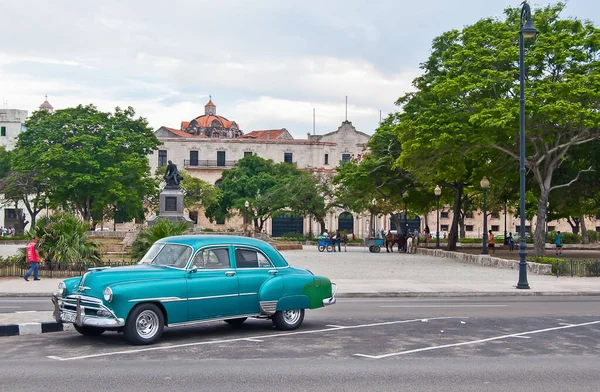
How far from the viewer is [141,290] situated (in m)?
11.7

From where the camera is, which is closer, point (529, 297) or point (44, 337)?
point (44, 337)

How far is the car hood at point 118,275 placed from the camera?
38.3ft

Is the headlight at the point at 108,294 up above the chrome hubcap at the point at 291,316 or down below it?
above

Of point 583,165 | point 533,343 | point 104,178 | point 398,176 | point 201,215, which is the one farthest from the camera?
point 201,215

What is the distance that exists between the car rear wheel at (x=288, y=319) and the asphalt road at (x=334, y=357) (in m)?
0.21

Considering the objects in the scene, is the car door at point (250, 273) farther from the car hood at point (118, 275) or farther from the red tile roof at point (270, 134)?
the red tile roof at point (270, 134)

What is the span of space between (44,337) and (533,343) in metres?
8.28

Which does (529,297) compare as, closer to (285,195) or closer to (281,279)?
(281,279)

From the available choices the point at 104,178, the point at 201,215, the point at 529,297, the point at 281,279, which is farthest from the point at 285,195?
the point at 281,279

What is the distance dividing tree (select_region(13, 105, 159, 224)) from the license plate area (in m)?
49.7

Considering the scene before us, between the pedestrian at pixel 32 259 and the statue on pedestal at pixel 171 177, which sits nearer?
the pedestrian at pixel 32 259

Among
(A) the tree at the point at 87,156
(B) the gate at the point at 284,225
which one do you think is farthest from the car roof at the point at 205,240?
(B) the gate at the point at 284,225

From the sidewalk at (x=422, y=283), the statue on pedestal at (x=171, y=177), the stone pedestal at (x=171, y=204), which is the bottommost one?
the sidewalk at (x=422, y=283)

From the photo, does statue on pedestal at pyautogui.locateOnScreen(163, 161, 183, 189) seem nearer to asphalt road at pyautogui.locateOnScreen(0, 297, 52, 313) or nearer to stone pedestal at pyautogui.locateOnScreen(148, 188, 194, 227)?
stone pedestal at pyautogui.locateOnScreen(148, 188, 194, 227)
